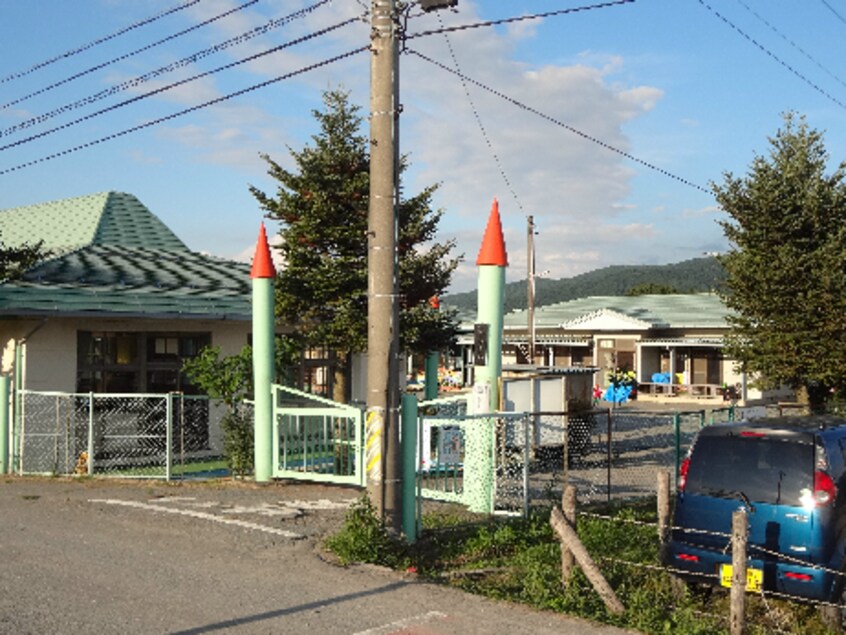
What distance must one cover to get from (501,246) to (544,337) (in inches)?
1316

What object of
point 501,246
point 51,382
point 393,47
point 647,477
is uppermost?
point 393,47

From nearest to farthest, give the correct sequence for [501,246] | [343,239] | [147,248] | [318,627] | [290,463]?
[318,627] < [501,246] < [290,463] < [343,239] < [147,248]

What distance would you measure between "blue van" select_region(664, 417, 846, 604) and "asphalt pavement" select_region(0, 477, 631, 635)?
1.49 metres

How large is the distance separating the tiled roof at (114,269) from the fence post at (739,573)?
43.0 feet

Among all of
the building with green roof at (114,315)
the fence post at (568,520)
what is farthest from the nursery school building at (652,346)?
the fence post at (568,520)

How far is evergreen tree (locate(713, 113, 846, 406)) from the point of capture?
22.6 m

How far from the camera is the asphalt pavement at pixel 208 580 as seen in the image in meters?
7.33

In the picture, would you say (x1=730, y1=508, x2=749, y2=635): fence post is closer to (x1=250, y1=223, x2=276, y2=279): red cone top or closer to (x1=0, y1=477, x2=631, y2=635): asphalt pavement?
(x1=0, y1=477, x2=631, y2=635): asphalt pavement

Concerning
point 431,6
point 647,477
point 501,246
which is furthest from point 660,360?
point 431,6

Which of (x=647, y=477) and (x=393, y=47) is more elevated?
(x=393, y=47)

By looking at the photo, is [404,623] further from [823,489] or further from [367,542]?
[823,489]

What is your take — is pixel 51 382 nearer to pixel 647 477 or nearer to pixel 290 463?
pixel 290 463

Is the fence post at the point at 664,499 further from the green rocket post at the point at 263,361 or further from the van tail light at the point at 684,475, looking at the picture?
the green rocket post at the point at 263,361

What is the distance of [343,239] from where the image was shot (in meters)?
19.4
